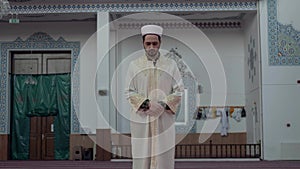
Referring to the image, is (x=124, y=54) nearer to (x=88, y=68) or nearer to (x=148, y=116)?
(x=88, y=68)

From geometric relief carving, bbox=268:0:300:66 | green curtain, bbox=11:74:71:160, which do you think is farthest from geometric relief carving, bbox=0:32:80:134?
geometric relief carving, bbox=268:0:300:66

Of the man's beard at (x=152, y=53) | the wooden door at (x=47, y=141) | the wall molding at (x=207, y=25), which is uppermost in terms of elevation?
the wall molding at (x=207, y=25)

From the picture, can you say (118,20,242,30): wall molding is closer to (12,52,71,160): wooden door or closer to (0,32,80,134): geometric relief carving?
(0,32,80,134): geometric relief carving

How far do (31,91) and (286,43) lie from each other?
449cm

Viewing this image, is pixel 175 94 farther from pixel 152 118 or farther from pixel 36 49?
pixel 36 49

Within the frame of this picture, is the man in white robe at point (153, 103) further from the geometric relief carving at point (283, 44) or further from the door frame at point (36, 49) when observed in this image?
the door frame at point (36, 49)

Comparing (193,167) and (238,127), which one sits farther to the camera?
(238,127)

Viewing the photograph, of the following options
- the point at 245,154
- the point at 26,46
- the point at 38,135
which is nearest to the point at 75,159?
the point at 38,135

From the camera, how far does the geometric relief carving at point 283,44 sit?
7.81m

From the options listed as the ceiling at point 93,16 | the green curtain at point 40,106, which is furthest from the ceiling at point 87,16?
the green curtain at point 40,106

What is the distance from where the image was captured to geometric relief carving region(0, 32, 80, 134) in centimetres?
894

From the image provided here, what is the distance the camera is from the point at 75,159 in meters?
8.58

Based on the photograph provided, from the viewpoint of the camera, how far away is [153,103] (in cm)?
265

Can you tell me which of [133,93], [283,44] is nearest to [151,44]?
[133,93]
